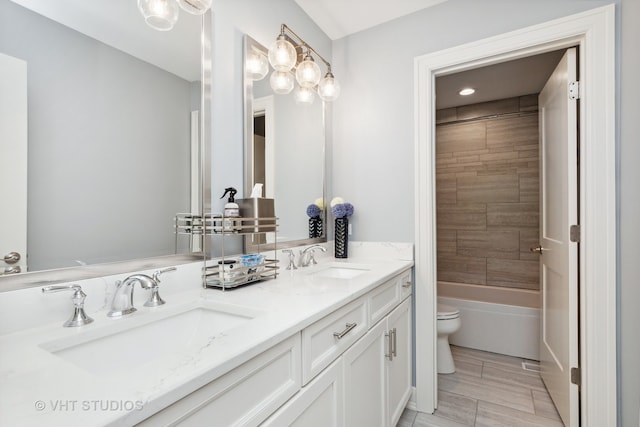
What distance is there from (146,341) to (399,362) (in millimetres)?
1299

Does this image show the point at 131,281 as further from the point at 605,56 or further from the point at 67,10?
the point at 605,56

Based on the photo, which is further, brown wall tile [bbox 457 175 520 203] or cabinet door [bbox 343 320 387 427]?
brown wall tile [bbox 457 175 520 203]

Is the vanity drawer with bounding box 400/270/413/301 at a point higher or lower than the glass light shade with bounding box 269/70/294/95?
lower

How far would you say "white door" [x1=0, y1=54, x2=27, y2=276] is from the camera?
77 centimetres

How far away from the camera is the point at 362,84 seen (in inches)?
85.0

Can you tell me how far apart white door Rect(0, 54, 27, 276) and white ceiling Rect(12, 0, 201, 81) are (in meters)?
0.21

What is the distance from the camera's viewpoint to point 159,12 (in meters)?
1.02

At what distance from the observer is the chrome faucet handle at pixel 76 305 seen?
79cm

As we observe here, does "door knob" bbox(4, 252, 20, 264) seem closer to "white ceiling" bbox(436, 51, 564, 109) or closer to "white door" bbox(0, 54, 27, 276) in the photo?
"white door" bbox(0, 54, 27, 276)

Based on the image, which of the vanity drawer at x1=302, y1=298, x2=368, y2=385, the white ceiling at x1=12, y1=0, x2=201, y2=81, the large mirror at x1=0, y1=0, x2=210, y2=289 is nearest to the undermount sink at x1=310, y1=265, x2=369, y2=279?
the vanity drawer at x1=302, y1=298, x2=368, y2=385

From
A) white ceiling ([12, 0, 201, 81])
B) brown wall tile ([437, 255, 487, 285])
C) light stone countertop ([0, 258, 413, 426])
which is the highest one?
white ceiling ([12, 0, 201, 81])

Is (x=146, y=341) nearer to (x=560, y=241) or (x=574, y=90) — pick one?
(x=560, y=241)

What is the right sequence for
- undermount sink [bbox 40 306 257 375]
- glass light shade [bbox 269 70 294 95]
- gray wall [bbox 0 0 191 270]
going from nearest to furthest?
undermount sink [bbox 40 306 257 375] < gray wall [bbox 0 0 191 270] < glass light shade [bbox 269 70 294 95]

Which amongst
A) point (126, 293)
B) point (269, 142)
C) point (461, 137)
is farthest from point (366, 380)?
point (461, 137)
